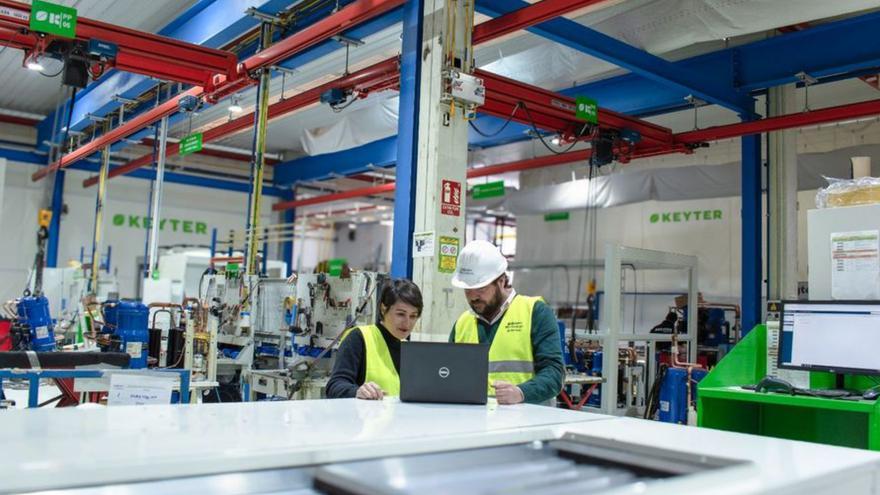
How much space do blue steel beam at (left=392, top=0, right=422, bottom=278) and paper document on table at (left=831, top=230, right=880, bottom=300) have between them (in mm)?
2662

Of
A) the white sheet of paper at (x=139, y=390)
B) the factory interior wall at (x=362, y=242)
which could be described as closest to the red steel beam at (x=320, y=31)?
the white sheet of paper at (x=139, y=390)

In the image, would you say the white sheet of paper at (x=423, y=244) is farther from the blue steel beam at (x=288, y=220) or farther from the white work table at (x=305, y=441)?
the blue steel beam at (x=288, y=220)

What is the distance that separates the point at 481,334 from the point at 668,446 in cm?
142

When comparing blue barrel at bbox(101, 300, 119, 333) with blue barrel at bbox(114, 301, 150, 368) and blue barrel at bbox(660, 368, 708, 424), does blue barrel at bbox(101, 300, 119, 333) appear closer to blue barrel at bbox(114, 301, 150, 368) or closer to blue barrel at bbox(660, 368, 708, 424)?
blue barrel at bbox(114, 301, 150, 368)

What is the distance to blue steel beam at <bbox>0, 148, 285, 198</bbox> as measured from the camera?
1413 centimetres

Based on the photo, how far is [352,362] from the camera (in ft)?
9.89

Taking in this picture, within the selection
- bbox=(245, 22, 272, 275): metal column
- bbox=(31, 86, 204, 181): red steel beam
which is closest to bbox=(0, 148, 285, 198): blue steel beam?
bbox=(31, 86, 204, 181): red steel beam

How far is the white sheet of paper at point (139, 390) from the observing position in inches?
131

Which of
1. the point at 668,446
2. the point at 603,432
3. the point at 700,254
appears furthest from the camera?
the point at 700,254

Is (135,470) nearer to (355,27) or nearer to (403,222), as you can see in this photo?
(403,222)

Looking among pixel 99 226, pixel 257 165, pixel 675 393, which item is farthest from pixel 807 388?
pixel 99 226

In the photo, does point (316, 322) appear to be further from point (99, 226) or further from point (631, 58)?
point (99, 226)

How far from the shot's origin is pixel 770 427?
3.80 meters

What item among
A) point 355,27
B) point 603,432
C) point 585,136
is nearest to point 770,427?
point 603,432
